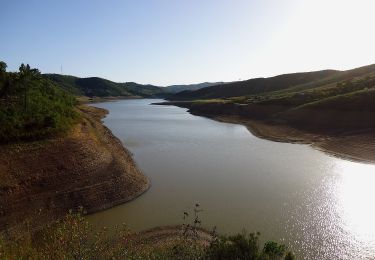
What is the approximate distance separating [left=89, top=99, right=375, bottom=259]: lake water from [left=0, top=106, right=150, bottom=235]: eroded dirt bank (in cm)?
203

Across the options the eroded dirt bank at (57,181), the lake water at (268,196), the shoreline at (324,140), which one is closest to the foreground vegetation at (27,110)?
the eroded dirt bank at (57,181)

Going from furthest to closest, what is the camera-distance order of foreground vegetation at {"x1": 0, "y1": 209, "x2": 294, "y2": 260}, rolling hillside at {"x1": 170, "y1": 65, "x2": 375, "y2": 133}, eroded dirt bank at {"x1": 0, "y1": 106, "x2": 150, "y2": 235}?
1. rolling hillside at {"x1": 170, "y1": 65, "x2": 375, "y2": 133}
2. eroded dirt bank at {"x1": 0, "y1": 106, "x2": 150, "y2": 235}
3. foreground vegetation at {"x1": 0, "y1": 209, "x2": 294, "y2": 260}

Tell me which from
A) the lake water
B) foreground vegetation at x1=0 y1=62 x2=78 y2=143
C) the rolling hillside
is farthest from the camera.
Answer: the rolling hillside

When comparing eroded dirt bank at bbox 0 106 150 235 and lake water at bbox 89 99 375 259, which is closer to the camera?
lake water at bbox 89 99 375 259

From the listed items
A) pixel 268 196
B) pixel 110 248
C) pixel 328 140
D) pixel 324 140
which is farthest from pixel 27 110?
pixel 328 140

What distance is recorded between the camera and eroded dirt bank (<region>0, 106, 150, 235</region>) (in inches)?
1089

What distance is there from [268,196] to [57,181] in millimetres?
19290

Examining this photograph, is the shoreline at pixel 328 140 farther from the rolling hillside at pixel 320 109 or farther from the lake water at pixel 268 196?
the lake water at pixel 268 196

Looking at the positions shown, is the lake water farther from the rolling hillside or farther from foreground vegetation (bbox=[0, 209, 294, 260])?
the rolling hillside

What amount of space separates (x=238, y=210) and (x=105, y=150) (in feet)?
61.8

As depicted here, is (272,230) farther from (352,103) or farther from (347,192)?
(352,103)

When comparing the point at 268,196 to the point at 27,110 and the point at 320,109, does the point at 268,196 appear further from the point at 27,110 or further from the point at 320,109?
the point at 320,109

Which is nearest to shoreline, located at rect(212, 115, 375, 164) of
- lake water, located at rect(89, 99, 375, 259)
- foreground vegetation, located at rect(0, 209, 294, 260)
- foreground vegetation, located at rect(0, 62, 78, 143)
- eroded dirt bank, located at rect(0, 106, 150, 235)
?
lake water, located at rect(89, 99, 375, 259)

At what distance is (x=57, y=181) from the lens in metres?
31.6
